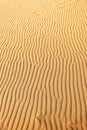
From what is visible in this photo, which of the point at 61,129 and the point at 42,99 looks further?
the point at 42,99

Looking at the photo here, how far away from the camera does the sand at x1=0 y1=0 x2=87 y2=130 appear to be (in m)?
5.83

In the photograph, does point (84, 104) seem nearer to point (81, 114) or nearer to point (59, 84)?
point (81, 114)

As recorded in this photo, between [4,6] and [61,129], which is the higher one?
[4,6]

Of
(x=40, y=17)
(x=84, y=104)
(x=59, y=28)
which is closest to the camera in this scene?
(x=84, y=104)

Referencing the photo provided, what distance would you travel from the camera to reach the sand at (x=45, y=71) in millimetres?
5832

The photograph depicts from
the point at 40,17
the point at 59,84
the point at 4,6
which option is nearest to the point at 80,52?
the point at 59,84

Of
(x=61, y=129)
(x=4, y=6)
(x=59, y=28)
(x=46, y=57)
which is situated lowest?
(x=61, y=129)

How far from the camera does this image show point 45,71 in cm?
750

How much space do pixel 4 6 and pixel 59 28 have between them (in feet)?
Answer: 25.6

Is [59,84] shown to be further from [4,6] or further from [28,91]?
[4,6]

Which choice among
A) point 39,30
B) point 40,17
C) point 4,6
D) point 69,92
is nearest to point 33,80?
point 69,92

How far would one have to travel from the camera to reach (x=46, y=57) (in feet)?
27.2

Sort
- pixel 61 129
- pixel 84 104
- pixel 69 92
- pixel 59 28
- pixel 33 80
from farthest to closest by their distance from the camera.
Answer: pixel 59 28, pixel 33 80, pixel 69 92, pixel 84 104, pixel 61 129

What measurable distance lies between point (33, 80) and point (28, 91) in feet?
1.77
